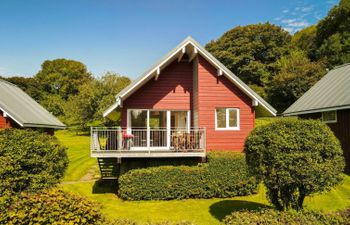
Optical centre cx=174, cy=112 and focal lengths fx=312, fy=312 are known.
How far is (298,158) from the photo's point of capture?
8.72 meters

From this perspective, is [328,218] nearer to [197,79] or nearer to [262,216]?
[262,216]

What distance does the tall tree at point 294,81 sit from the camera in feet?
137

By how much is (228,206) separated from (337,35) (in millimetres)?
39777

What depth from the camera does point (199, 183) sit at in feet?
50.3

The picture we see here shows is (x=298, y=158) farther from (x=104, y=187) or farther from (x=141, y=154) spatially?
(x=104, y=187)

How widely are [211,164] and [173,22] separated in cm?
1077

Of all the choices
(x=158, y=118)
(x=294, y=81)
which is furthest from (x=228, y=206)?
(x=294, y=81)

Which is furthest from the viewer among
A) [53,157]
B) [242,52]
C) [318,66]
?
[242,52]

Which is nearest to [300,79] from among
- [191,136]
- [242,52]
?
[242,52]

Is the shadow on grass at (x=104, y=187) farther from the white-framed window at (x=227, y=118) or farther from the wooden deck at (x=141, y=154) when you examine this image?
the white-framed window at (x=227, y=118)

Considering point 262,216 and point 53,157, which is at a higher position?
point 53,157

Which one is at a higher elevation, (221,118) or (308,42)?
(308,42)

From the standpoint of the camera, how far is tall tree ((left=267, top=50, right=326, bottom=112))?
41.9 metres

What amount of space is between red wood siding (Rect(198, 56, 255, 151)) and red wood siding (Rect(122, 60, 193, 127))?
5.42 feet
